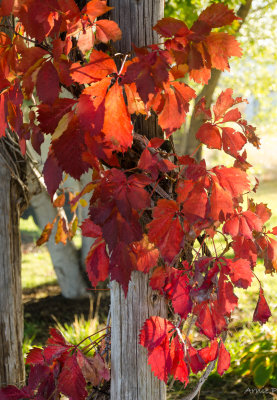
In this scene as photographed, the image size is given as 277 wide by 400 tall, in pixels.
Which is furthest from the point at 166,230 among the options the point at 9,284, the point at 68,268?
the point at 68,268

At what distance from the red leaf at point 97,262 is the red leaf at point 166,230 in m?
0.34

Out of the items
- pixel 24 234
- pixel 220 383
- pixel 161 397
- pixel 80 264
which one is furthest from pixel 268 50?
pixel 24 234

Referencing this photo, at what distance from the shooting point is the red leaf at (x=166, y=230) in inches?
50.8

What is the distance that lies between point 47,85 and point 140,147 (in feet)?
1.31

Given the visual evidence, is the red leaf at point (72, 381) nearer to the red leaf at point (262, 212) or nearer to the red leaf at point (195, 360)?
the red leaf at point (195, 360)

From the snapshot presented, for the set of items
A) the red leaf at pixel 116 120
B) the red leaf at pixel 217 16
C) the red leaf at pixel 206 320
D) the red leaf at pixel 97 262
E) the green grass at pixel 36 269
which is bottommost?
the green grass at pixel 36 269

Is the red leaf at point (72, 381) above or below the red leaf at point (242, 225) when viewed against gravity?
below

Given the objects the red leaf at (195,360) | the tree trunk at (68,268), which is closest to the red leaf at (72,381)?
the red leaf at (195,360)

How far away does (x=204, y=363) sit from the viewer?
1.68 m

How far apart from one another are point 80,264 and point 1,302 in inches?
120

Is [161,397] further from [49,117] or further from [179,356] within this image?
[49,117]

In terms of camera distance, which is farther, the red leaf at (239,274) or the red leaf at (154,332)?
the red leaf at (154,332)

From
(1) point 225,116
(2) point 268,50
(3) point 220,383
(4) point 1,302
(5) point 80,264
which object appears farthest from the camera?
(2) point 268,50

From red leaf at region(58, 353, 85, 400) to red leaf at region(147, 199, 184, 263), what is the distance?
0.62 meters
